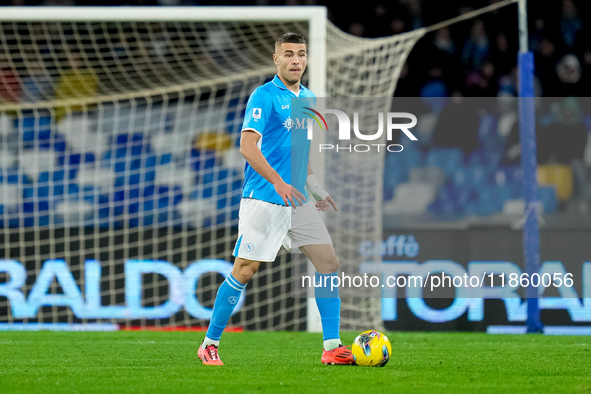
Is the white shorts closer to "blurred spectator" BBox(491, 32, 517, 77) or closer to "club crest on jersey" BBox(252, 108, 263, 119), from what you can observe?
"club crest on jersey" BBox(252, 108, 263, 119)

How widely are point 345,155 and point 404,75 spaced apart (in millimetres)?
3676

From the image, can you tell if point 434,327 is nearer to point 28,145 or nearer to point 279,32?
point 279,32

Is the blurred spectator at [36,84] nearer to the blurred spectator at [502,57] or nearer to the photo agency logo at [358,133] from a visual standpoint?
the photo agency logo at [358,133]

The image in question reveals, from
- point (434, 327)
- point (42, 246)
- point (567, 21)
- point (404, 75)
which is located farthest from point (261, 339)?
point (567, 21)

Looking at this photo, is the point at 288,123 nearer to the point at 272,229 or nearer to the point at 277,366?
the point at 272,229

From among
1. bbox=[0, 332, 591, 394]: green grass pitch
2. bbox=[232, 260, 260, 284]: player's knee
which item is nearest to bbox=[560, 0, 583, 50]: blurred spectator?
bbox=[0, 332, 591, 394]: green grass pitch

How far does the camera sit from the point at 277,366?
187 inches

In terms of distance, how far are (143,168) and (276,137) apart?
562 cm

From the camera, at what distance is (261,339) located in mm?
6926

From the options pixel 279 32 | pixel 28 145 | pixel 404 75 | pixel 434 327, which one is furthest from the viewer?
pixel 404 75

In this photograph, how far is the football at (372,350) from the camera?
4609 millimetres

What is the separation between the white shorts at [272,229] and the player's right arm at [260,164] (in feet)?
0.48

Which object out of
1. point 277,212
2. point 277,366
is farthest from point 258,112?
point 277,366

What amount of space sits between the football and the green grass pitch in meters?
0.06
